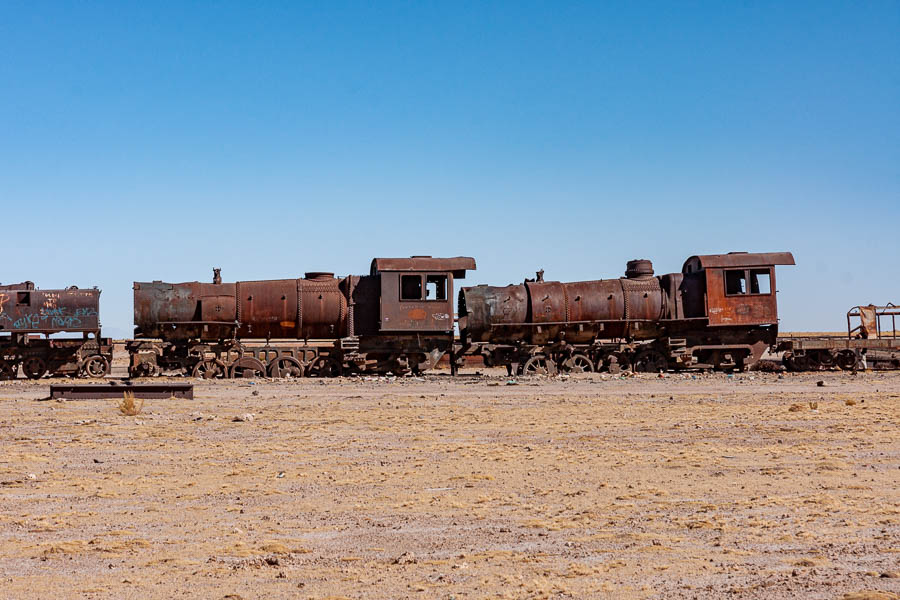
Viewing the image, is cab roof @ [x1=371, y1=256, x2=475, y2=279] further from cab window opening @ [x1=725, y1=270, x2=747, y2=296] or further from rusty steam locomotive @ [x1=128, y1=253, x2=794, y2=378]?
cab window opening @ [x1=725, y1=270, x2=747, y2=296]

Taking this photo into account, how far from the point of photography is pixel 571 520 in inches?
316

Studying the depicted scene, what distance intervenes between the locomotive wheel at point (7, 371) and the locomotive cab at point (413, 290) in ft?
40.6

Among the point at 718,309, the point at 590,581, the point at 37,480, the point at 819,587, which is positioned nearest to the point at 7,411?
the point at 37,480

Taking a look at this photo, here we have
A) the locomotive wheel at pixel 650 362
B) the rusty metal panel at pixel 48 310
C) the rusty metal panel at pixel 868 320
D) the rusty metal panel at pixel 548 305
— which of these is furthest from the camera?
the rusty metal panel at pixel 868 320

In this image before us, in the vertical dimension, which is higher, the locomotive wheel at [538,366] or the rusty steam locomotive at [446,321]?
the rusty steam locomotive at [446,321]

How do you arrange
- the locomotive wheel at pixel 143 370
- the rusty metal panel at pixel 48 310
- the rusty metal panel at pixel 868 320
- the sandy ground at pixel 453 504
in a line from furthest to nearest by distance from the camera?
the rusty metal panel at pixel 868 320 → the rusty metal panel at pixel 48 310 → the locomotive wheel at pixel 143 370 → the sandy ground at pixel 453 504

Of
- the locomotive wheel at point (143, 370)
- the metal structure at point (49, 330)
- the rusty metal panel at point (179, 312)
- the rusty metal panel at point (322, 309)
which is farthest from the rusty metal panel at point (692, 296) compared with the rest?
the metal structure at point (49, 330)

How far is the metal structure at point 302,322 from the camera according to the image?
28219 millimetres

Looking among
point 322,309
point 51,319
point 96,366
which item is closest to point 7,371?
point 51,319

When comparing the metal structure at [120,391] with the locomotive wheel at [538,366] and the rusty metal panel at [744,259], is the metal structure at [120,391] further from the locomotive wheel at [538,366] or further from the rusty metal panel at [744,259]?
the rusty metal panel at [744,259]

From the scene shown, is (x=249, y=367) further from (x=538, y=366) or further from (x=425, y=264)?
(x=538, y=366)

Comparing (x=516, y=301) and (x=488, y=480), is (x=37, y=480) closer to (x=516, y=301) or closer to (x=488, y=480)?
(x=488, y=480)

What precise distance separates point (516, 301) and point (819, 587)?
917 inches

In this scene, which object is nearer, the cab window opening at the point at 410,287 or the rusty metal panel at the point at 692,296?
the cab window opening at the point at 410,287
